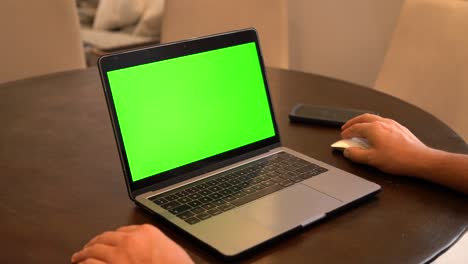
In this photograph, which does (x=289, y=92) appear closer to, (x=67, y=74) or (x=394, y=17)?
(x=67, y=74)

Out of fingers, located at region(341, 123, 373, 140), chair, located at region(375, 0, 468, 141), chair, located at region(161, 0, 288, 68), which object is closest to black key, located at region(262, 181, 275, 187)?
fingers, located at region(341, 123, 373, 140)

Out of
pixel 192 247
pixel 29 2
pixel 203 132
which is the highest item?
pixel 29 2

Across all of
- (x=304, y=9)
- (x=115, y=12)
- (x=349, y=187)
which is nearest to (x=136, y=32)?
(x=115, y=12)

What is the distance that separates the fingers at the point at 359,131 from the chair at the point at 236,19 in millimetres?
1079

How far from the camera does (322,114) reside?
124 centimetres

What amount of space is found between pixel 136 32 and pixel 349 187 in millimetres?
2708

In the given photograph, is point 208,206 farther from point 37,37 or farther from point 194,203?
point 37,37

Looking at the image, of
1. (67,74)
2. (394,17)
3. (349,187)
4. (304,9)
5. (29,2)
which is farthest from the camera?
(304,9)

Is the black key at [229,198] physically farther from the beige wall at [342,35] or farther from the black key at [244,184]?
the beige wall at [342,35]

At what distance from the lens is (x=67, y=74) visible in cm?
156

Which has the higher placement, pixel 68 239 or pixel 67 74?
pixel 67 74

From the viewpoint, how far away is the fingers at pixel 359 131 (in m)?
1.03

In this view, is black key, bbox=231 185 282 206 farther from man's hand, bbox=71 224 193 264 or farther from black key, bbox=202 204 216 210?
man's hand, bbox=71 224 193 264

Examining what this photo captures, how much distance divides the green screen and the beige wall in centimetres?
153
